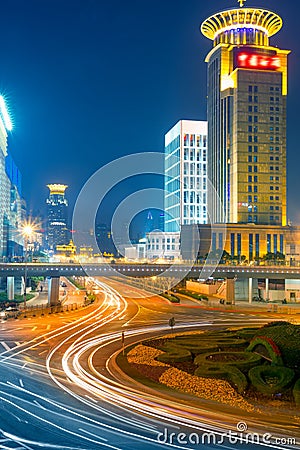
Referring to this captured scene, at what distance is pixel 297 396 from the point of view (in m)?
25.7

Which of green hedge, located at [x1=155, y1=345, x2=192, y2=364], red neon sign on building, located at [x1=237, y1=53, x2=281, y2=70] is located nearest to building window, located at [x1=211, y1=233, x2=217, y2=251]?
red neon sign on building, located at [x1=237, y1=53, x2=281, y2=70]

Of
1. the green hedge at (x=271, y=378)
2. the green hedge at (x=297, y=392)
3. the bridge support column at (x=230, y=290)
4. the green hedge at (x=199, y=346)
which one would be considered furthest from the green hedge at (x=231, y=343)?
the bridge support column at (x=230, y=290)

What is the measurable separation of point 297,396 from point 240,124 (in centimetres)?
12107

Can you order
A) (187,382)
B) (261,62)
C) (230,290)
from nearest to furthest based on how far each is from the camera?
1. (187,382)
2. (230,290)
3. (261,62)

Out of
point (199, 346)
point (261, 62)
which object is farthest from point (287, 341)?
point (261, 62)

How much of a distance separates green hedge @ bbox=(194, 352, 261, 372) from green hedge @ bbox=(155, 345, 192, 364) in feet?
3.02

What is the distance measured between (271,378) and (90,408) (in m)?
10.6

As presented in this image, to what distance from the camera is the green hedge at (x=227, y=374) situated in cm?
2769

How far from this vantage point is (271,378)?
28750 mm

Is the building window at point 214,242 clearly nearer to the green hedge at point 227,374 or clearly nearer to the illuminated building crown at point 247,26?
the illuminated building crown at point 247,26

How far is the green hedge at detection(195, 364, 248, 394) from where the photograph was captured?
1090 inches

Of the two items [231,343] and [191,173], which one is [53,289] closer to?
[231,343]

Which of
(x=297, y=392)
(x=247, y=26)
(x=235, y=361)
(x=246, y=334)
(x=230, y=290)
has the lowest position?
(x=297, y=392)

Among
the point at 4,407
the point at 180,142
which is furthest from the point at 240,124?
the point at 4,407
